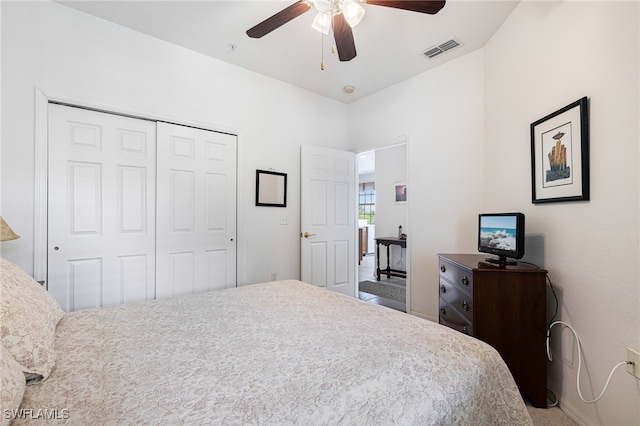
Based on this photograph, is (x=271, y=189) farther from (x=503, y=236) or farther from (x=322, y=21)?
(x=503, y=236)

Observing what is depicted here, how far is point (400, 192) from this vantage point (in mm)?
5398

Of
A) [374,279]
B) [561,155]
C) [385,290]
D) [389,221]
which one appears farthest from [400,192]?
[561,155]

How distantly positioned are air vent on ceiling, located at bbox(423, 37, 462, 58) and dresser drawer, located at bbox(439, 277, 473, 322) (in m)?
2.19

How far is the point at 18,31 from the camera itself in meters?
2.08

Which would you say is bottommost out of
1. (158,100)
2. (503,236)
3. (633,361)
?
(633,361)

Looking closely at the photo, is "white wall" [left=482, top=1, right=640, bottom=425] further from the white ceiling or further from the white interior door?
the white interior door

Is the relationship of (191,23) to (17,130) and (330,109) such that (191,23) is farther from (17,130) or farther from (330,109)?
(330,109)

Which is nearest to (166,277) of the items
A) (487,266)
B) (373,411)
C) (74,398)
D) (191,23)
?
(74,398)

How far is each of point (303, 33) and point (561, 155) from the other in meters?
2.22

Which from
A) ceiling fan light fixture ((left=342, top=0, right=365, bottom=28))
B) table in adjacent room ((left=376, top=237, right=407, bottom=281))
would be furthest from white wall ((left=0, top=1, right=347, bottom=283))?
table in adjacent room ((left=376, top=237, right=407, bottom=281))

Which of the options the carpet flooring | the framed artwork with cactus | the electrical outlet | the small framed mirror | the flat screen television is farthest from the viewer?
the carpet flooring

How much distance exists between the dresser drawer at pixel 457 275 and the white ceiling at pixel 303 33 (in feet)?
6.61

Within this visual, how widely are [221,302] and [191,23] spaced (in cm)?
235

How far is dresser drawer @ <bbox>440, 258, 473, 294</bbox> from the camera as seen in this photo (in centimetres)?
191
